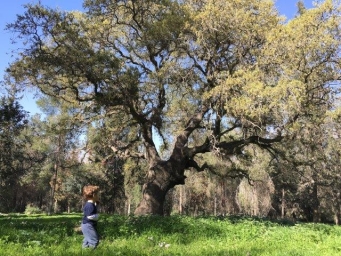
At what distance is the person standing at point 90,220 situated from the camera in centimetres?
658

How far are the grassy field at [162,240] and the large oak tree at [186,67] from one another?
15.8 feet

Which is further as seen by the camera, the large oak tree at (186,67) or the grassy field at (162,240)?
the large oak tree at (186,67)

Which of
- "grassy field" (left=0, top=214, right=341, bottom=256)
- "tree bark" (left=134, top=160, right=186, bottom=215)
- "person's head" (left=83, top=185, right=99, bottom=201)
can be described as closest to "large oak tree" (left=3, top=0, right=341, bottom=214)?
"tree bark" (left=134, top=160, right=186, bottom=215)

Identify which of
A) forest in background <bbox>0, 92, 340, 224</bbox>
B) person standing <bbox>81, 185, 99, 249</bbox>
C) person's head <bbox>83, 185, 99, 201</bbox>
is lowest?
person standing <bbox>81, 185, 99, 249</bbox>

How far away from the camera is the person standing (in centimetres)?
658

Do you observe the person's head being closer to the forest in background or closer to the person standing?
the person standing

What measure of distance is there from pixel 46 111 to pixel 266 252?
126 ft

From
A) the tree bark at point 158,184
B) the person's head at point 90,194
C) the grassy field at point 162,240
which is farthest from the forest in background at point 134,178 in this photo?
the person's head at point 90,194

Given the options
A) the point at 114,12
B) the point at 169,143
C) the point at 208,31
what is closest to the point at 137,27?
the point at 114,12

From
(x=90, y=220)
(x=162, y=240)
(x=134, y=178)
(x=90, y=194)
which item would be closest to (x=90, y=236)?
(x=90, y=220)

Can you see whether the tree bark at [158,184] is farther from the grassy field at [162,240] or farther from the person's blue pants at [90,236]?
the person's blue pants at [90,236]

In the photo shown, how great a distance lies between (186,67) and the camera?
56.0 ft

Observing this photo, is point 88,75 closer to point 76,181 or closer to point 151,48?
point 151,48

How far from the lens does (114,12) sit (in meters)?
16.5
